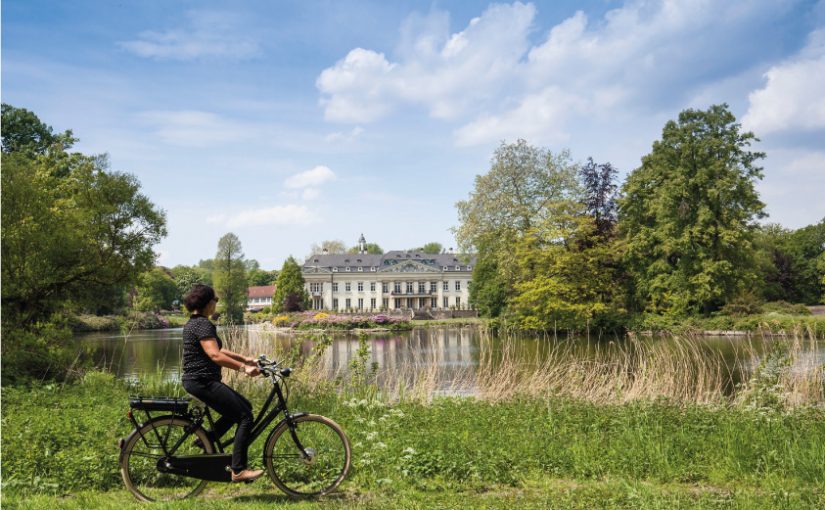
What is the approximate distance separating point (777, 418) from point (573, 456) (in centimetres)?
288

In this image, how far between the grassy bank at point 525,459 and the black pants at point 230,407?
1.18 ft

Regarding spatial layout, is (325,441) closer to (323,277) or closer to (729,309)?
(729,309)

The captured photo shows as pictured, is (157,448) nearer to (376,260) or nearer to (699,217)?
(699,217)

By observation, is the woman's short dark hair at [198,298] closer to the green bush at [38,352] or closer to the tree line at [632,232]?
the green bush at [38,352]

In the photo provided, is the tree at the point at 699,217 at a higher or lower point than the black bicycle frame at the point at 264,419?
higher

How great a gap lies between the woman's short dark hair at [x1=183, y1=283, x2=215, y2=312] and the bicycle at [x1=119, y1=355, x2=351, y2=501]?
1.96ft

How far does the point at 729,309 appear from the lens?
31.6m

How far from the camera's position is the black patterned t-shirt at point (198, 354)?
4500 mm

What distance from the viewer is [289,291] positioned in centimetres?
6259

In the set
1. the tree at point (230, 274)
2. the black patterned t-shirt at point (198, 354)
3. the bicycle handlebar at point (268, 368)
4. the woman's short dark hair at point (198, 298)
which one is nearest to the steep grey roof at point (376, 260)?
the tree at point (230, 274)

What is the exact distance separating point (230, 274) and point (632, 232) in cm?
4194

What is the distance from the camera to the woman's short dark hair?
4566 millimetres

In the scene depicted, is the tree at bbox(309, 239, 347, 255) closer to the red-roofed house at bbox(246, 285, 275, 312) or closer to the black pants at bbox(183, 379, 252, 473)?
the red-roofed house at bbox(246, 285, 275, 312)

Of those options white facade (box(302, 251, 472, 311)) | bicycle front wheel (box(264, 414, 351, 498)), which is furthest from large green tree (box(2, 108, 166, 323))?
white facade (box(302, 251, 472, 311))
